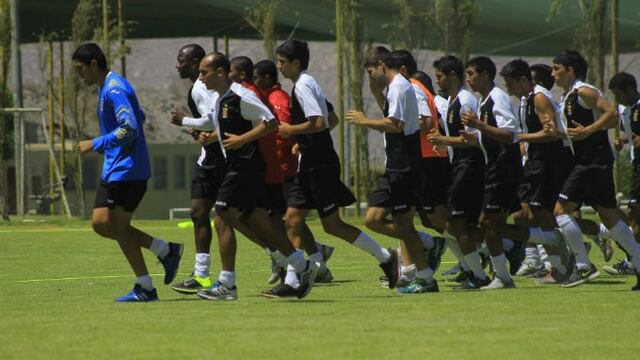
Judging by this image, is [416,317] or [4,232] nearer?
[416,317]

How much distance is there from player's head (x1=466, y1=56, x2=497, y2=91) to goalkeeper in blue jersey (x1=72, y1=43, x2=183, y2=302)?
327 cm

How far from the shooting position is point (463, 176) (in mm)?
13383

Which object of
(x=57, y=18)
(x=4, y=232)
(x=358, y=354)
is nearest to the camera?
(x=358, y=354)

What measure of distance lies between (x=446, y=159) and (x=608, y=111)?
200 centimetres

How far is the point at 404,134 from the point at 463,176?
1076mm

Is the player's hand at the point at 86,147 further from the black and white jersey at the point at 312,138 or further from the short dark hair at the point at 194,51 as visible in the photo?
the short dark hair at the point at 194,51

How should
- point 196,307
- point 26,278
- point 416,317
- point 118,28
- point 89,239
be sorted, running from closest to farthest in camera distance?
point 416,317 < point 196,307 < point 26,278 < point 89,239 < point 118,28

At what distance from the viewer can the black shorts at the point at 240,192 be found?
11.8m

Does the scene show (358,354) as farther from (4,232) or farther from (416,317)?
(4,232)

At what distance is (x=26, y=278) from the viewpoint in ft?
50.7

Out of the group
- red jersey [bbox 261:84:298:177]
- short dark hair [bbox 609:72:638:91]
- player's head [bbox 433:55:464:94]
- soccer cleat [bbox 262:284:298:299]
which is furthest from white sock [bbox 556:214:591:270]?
red jersey [bbox 261:84:298:177]

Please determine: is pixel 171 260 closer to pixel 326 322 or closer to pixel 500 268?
pixel 326 322

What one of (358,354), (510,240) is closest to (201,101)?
(510,240)

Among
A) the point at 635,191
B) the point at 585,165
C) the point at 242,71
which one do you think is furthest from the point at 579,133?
the point at 242,71
